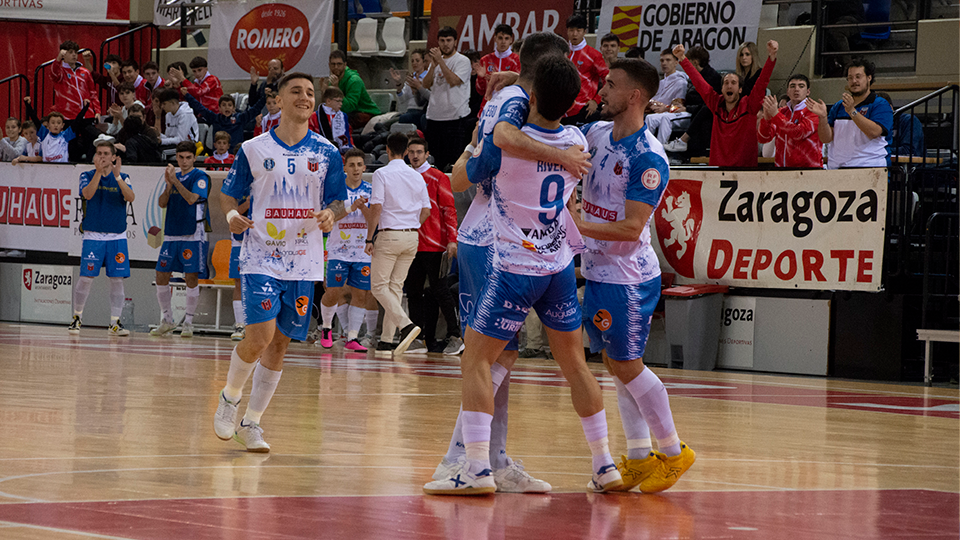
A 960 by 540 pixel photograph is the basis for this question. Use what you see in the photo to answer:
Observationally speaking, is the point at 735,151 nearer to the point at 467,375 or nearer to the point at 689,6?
the point at 689,6

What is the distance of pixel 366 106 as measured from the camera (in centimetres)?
1769

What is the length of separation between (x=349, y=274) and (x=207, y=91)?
658 cm

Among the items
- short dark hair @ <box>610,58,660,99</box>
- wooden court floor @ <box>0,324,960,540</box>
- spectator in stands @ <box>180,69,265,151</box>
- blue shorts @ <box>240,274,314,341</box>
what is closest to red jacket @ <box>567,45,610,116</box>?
wooden court floor @ <box>0,324,960,540</box>

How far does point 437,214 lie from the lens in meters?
14.3

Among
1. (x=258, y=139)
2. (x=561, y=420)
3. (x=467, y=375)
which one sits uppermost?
(x=258, y=139)

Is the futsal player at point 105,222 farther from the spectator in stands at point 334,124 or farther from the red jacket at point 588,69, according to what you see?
the red jacket at point 588,69

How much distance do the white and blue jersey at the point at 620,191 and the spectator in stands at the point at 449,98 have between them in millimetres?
10557

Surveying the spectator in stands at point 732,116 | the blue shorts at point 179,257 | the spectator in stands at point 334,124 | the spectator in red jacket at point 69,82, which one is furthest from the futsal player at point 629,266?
the spectator in red jacket at point 69,82

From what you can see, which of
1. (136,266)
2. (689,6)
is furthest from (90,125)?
(689,6)

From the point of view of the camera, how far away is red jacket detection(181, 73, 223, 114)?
63.0ft

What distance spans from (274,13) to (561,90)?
1467 centimetres

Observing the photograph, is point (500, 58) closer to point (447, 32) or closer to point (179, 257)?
point (447, 32)

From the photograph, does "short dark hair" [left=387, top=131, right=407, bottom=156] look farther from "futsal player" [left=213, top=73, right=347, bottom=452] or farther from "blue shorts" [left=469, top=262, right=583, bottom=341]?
"blue shorts" [left=469, top=262, right=583, bottom=341]

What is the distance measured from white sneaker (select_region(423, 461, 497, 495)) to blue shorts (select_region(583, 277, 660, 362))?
0.82 metres
